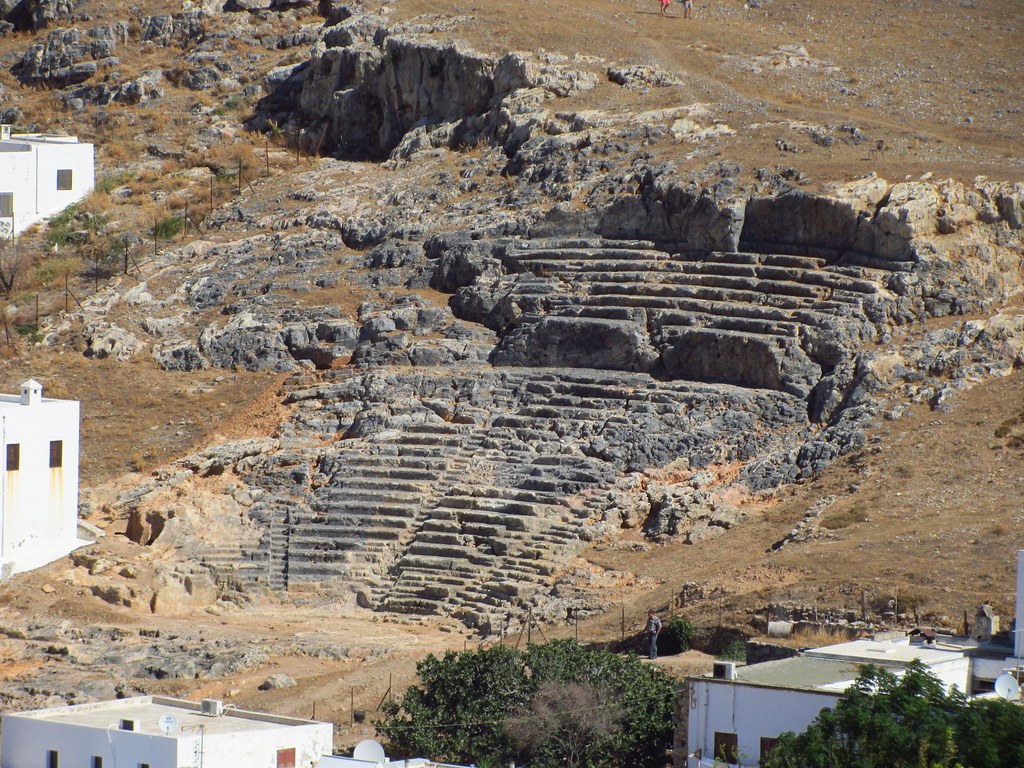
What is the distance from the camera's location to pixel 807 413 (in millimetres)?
44312

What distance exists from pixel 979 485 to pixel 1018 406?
3328 mm

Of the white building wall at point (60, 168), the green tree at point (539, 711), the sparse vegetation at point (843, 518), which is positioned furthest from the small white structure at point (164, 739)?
the white building wall at point (60, 168)

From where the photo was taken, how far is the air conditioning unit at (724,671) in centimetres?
2650

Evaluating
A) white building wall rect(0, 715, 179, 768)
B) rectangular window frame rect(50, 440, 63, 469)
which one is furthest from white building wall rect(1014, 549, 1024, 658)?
rectangular window frame rect(50, 440, 63, 469)

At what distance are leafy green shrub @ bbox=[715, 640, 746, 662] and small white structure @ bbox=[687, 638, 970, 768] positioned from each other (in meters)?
4.44

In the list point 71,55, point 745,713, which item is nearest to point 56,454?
point 745,713

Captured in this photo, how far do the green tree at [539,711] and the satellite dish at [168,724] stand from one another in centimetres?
467

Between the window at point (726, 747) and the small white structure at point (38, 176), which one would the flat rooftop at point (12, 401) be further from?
the window at point (726, 747)

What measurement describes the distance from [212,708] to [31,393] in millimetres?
15349

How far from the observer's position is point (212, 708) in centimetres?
2880

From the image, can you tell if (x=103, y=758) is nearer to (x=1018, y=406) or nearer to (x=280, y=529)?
(x=280, y=529)

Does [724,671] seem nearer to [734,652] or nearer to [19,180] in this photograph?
[734,652]

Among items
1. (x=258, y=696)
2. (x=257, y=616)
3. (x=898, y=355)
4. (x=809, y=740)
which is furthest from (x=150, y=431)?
(x=809, y=740)

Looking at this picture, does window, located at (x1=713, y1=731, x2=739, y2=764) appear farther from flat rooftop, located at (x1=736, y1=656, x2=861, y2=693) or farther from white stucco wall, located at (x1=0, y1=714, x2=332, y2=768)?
white stucco wall, located at (x1=0, y1=714, x2=332, y2=768)
